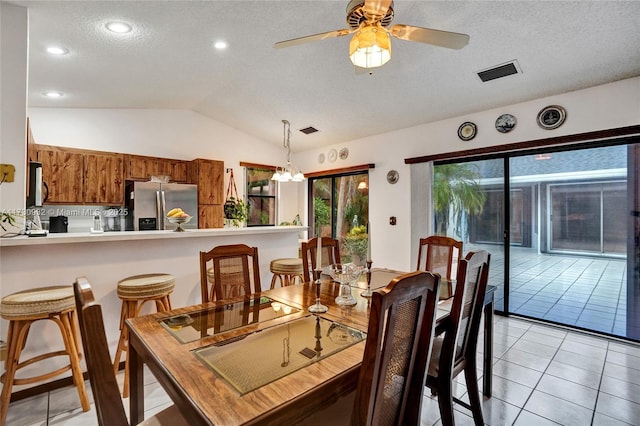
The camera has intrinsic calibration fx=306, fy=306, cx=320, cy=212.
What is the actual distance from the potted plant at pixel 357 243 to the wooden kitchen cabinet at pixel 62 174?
14.1 feet

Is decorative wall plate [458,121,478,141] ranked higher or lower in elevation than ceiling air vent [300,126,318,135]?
lower

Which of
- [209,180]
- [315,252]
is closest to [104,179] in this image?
[209,180]

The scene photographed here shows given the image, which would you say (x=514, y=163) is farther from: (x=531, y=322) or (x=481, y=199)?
(x=531, y=322)

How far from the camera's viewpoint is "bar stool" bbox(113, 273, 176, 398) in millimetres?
2211

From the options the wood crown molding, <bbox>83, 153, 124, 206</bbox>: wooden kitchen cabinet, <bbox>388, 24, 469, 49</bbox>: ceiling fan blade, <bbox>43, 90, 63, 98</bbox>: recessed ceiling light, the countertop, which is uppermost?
<bbox>43, 90, 63, 98</bbox>: recessed ceiling light

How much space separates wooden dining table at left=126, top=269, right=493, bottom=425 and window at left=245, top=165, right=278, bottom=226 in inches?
169

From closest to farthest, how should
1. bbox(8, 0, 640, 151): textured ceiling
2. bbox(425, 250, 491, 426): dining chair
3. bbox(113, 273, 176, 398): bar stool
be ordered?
1. bbox(425, 250, 491, 426): dining chair
2. bbox(113, 273, 176, 398): bar stool
3. bbox(8, 0, 640, 151): textured ceiling

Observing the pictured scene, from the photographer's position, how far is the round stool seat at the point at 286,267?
10.4 ft

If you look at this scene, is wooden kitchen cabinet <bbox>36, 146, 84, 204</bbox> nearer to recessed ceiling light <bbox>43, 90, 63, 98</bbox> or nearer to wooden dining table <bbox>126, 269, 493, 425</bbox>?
recessed ceiling light <bbox>43, 90, 63, 98</bbox>

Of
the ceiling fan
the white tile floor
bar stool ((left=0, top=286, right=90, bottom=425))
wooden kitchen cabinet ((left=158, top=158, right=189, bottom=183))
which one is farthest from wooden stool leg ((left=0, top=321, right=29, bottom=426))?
wooden kitchen cabinet ((left=158, top=158, right=189, bottom=183))

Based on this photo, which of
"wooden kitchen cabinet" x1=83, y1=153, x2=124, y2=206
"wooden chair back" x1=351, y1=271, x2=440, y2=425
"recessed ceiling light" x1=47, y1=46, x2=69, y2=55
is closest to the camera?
"wooden chair back" x1=351, y1=271, x2=440, y2=425

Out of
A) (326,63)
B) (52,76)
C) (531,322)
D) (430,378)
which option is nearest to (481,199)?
(531,322)

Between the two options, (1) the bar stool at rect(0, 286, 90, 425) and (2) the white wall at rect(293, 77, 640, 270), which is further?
(2) the white wall at rect(293, 77, 640, 270)

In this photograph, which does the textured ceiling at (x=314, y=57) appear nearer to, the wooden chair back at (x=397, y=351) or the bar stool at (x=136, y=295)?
the bar stool at (x=136, y=295)
